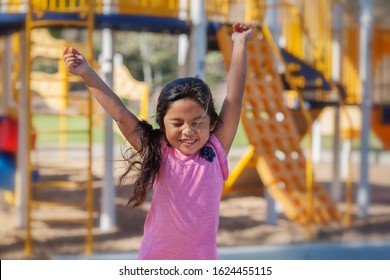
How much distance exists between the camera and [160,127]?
2.40 metres

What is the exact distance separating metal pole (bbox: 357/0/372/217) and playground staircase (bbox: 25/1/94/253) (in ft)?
9.72

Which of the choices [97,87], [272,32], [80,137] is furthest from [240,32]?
[80,137]

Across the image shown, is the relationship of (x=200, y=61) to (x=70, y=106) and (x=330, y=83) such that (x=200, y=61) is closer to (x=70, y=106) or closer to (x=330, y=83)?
(x=330, y=83)

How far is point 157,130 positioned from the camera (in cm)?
241

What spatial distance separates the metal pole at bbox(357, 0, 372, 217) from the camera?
8.26 m

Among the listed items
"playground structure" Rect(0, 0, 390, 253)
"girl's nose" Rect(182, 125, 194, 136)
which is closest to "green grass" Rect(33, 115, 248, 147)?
"playground structure" Rect(0, 0, 390, 253)

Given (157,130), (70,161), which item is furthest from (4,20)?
(70,161)

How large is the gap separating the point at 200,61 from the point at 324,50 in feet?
7.89

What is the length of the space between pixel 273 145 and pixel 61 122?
14.6 ft

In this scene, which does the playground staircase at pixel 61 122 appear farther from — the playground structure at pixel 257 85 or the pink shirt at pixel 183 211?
the pink shirt at pixel 183 211

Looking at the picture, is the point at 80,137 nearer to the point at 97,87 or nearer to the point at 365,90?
the point at 365,90

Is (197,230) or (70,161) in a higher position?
(197,230)

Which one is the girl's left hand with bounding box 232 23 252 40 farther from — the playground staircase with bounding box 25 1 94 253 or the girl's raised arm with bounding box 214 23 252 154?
the playground staircase with bounding box 25 1 94 253
